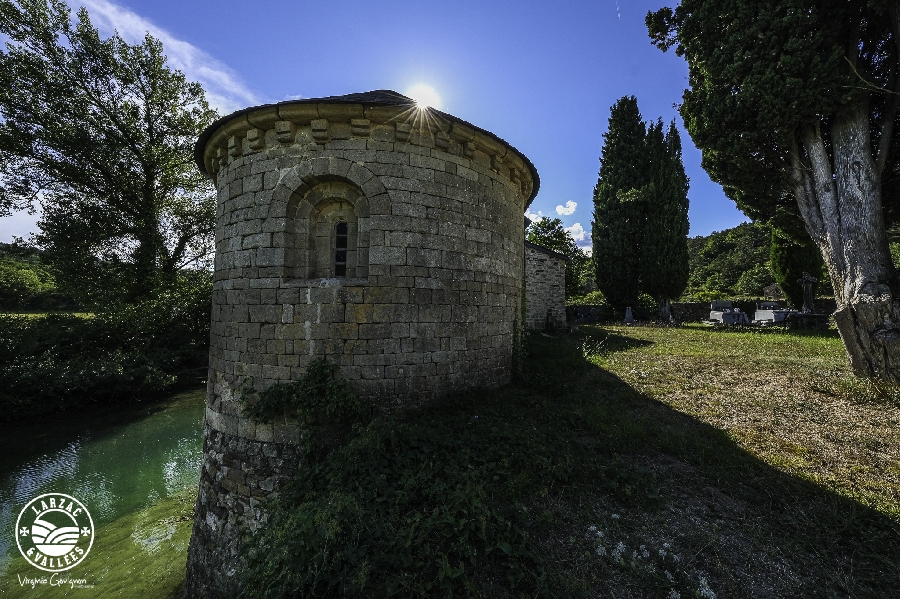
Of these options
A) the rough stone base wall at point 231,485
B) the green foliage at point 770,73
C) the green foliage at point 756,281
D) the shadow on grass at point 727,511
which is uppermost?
the green foliage at point 770,73

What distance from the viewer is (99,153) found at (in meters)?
12.5

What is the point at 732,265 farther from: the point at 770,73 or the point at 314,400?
the point at 314,400

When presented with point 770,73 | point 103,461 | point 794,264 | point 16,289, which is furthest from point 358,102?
point 794,264

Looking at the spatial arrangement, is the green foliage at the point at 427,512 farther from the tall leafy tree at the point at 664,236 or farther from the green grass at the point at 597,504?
the tall leafy tree at the point at 664,236

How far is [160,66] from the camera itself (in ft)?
46.1

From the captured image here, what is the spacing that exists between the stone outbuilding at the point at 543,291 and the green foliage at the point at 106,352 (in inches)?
560

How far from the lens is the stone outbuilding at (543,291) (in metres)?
16.9

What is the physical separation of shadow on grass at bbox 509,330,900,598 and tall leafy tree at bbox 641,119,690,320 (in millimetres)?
16554

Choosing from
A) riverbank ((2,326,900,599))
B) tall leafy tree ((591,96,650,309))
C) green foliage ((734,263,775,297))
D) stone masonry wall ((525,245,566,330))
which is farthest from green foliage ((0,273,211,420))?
green foliage ((734,263,775,297))

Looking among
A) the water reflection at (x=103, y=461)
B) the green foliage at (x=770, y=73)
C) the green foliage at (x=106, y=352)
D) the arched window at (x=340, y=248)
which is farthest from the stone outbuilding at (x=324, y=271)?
the green foliage at (x=106, y=352)

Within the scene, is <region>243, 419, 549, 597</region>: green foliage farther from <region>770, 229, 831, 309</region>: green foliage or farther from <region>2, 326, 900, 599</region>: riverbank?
<region>770, 229, 831, 309</region>: green foliage

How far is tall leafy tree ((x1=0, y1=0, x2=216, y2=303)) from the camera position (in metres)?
11.6

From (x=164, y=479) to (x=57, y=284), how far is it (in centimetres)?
974

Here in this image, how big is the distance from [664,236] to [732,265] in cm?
2124
